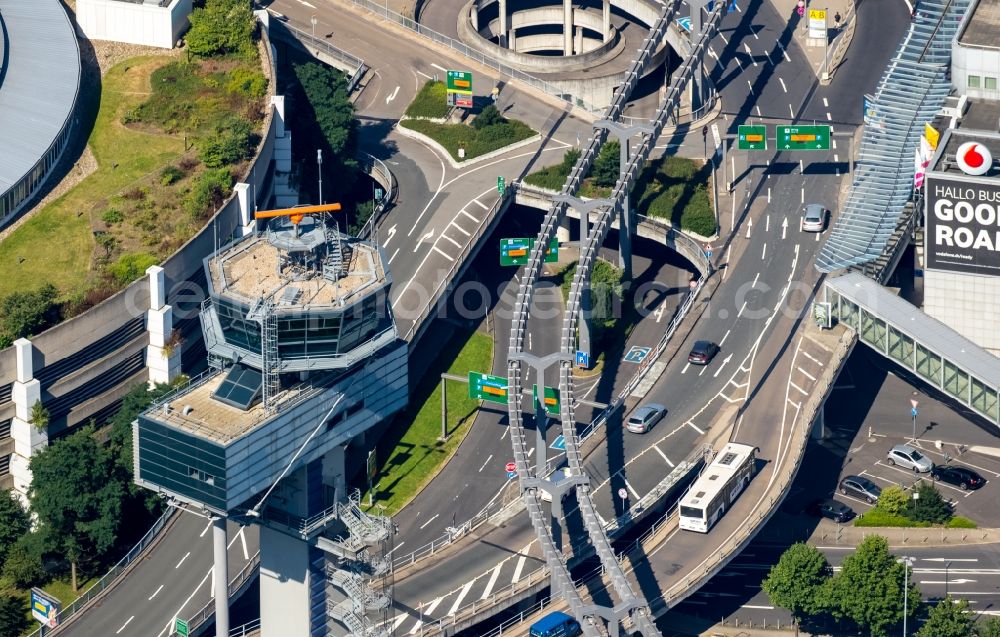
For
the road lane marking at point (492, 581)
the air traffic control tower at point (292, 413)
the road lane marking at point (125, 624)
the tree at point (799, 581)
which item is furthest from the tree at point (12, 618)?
the tree at point (799, 581)

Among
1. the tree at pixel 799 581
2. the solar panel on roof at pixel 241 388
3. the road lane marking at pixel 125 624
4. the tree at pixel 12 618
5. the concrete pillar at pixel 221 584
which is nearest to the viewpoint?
the solar panel on roof at pixel 241 388

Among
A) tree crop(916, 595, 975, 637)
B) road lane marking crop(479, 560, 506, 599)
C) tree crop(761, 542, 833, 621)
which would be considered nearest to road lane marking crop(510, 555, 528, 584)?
road lane marking crop(479, 560, 506, 599)

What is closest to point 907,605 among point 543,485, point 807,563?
point 807,563

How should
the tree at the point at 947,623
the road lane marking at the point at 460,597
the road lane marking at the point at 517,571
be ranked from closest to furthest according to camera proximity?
the tree at the point at 947,623, the road lane marking at the point at 460,597, the road lane marking at the point at 517,571

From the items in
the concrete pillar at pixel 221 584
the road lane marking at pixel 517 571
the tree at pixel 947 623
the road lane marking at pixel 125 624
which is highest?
the concrete pillar at pixel 221 584

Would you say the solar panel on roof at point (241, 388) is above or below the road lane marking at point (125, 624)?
above

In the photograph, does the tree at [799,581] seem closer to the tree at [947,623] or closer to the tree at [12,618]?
the tree at [947,623]

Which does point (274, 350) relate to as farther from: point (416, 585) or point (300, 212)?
point (416, 585)
